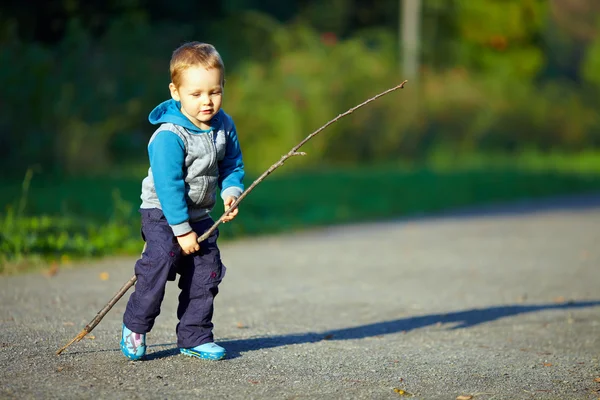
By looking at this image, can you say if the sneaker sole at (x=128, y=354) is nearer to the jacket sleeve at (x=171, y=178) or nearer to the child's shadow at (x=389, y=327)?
the child's shadow at (x=389, y=327)

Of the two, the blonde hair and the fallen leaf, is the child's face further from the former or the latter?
→ the fallen leaf

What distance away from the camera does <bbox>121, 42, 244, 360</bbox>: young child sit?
450 cm

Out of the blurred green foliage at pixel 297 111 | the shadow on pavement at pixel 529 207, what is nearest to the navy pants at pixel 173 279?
the blurred green foliage at pixel 297 111

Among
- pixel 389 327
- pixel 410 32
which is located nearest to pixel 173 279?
pixel 389 327

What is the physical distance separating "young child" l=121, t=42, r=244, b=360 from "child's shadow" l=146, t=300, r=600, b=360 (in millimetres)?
236

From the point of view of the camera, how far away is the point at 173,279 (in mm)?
4730

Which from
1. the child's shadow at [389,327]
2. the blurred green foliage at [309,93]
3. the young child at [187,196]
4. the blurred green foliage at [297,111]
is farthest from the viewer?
the blurred green foliage at [309,93]

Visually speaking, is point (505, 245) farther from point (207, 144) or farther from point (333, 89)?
point (333, 89)

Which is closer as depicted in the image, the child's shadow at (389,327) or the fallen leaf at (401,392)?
the fallen leaf at (401,392)

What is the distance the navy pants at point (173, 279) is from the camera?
459cm

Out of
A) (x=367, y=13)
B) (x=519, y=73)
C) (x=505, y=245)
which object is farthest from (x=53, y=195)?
(x=519, y=73)

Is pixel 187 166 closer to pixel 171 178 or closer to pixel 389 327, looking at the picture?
pixel 171 178

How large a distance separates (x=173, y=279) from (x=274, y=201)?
9.07 meters

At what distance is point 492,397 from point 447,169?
17060mm
